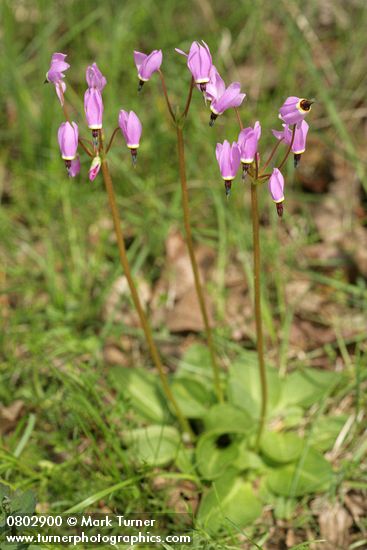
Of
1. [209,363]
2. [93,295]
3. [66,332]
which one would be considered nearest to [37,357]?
[66,332]

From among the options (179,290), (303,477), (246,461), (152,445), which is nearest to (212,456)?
(246,461)

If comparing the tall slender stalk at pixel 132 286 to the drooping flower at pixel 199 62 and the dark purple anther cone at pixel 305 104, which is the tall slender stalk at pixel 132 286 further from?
the dark purple anther cone at pixel 305 104

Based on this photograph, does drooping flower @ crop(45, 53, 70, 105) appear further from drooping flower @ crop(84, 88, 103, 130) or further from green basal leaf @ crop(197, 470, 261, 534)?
green basal leaf @ crop(197, 470, 261, 534)

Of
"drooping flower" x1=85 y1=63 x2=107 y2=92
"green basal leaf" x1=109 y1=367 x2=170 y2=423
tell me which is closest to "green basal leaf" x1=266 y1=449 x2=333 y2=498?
"green basal leaf" x1=109 y1=367 x2=170 y2=423

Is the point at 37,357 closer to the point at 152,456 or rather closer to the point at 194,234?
the point at 152,456

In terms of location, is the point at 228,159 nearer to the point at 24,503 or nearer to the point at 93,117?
the point at 93,117

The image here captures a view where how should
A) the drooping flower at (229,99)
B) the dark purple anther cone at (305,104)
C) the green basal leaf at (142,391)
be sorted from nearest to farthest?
the dark purple anther cone at (305,104) → the drooping flower at (229,99) → the green basal leaf at (142,391)

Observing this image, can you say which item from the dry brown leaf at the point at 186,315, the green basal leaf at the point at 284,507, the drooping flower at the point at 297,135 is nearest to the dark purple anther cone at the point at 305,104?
the drooping flower at the point at 297,135
